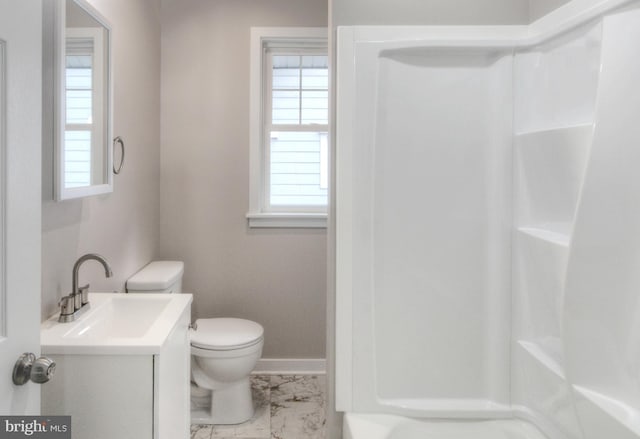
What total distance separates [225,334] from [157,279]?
430 mm

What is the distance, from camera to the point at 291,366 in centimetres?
326

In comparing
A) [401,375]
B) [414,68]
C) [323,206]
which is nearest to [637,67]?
[414,68]

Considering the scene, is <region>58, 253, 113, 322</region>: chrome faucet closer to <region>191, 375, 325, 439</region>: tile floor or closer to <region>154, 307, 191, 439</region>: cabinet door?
<region>154, 307, 191, 439</region>: cabinet door

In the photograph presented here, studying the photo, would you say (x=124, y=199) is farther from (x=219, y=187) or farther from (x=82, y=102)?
(x=219, y=187)

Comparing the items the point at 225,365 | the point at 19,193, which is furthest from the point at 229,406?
the point at 19,193

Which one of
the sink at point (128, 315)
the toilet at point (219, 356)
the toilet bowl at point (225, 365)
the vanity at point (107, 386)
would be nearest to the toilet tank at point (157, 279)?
the toilet at point (219, 356)

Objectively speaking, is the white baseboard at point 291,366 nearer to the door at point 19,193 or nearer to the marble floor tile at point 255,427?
the marble floor tile at point 255,427

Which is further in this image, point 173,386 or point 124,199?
point 124,199

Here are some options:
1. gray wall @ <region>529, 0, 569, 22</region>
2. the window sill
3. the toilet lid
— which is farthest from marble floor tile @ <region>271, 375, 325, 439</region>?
gray wall @ <region>529, 0, 569, 22</region>

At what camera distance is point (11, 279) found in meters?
1.02

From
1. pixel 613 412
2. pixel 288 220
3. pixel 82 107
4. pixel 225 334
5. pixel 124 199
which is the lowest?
pixel 225 334

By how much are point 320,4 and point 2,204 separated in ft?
8.46

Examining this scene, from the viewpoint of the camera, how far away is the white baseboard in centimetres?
324

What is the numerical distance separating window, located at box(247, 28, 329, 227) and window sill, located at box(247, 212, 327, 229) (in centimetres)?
6
